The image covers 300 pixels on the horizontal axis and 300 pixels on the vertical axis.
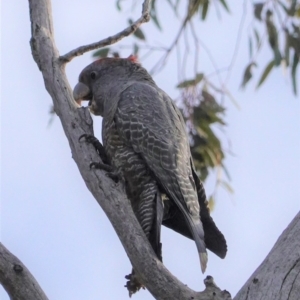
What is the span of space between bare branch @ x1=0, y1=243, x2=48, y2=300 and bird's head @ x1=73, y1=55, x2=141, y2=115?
64.6 inches

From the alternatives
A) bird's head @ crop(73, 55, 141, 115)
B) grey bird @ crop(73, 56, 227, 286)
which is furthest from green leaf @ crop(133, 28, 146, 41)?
grey bird @ crop(73, 56, 227, 286)

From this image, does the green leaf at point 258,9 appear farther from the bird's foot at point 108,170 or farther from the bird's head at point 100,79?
the bird's foot at point 108,170

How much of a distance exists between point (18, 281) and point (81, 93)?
1.84 meters

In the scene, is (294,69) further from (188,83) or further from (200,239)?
(200,239)

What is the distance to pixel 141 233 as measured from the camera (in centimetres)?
330

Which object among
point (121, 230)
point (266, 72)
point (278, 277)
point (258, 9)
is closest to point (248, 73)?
point (266, 72)

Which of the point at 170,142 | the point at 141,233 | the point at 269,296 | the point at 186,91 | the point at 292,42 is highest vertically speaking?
the point at 292,42

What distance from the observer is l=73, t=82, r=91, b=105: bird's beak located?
4738 millimetres

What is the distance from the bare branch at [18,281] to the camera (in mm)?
3059

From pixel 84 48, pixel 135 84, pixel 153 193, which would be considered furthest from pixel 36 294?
pixel 135 84

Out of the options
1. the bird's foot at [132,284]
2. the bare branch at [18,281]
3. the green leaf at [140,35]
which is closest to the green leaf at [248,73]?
the green leaf at [140,35]

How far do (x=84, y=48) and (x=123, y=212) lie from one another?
92 centimetres

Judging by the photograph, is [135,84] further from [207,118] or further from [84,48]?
[207,118]

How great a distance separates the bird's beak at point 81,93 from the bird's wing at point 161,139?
38 cm
